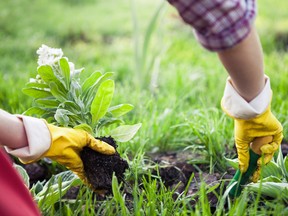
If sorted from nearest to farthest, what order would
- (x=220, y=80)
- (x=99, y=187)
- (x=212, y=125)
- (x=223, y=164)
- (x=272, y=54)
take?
(x=99, y=187), (x=223, y=164), (x=212, y=125), (x=220, y=80), (x=272, y=54)

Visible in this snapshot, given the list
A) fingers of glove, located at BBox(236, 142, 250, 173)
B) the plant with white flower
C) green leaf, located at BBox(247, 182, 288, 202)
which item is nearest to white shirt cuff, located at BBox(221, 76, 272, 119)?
fingers of glove, located at BBox(236, 142, 250, 173)

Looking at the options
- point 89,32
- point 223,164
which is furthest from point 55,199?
point 89,32

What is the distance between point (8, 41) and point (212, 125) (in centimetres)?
252

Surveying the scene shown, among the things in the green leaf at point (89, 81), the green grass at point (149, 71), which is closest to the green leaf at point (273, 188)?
the green grass at point (149, 71)

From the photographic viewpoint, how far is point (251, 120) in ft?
4.40

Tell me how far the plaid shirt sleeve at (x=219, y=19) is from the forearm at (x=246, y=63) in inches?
1.2

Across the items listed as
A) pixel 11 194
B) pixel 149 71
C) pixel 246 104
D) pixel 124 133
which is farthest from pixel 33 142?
pixel 149 71

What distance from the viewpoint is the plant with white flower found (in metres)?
1.57

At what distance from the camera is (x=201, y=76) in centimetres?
302

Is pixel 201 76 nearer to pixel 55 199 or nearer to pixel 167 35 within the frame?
pixel 167 35

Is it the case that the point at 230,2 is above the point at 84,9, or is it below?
above

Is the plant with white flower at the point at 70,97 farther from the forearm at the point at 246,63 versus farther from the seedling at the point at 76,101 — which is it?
the forearm at the point at 246,63

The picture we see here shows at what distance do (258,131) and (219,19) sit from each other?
44 centimetres

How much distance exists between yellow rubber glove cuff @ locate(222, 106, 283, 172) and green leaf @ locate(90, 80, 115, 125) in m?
0.40
